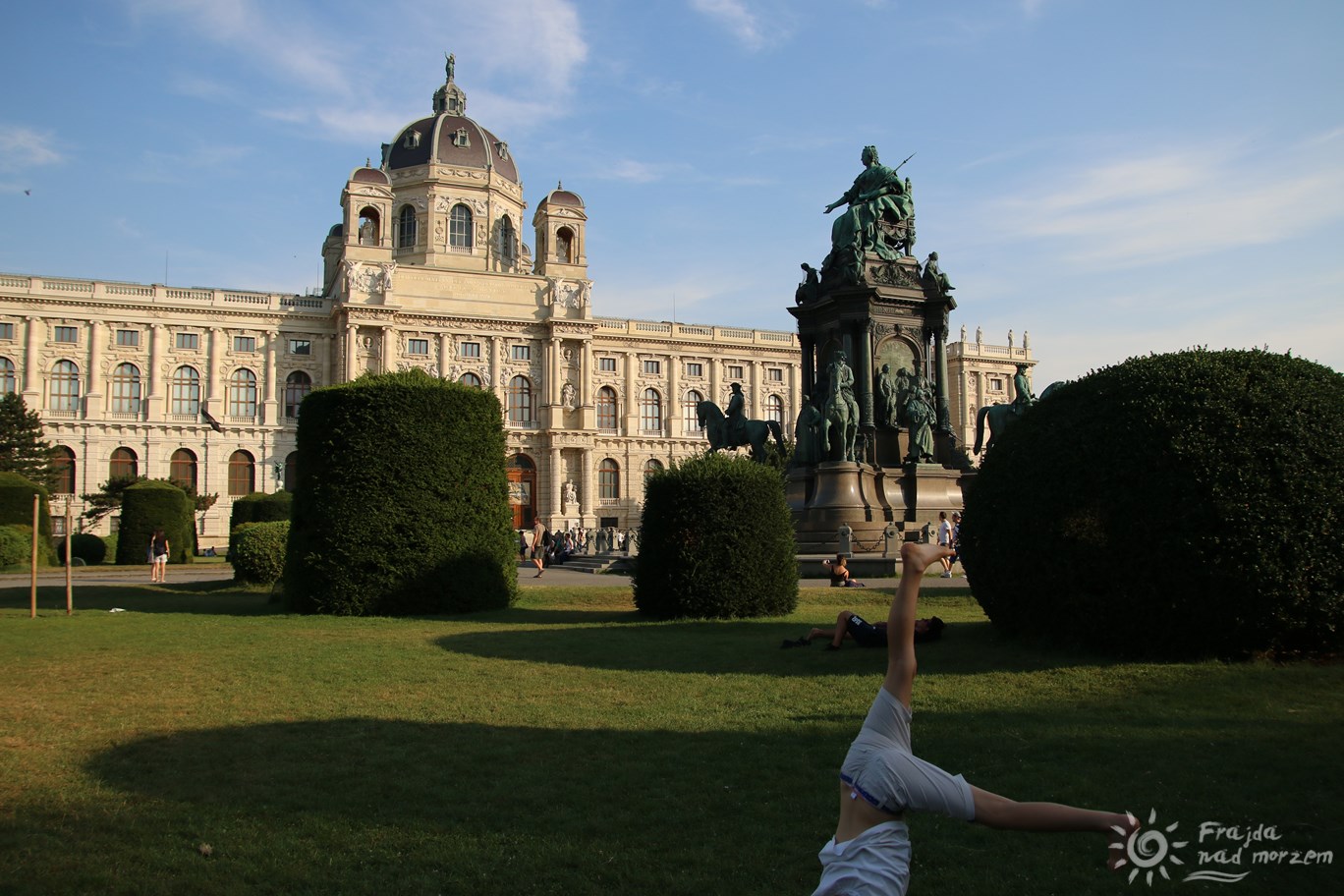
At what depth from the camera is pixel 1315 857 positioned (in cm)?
411

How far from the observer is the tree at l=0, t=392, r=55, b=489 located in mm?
49750

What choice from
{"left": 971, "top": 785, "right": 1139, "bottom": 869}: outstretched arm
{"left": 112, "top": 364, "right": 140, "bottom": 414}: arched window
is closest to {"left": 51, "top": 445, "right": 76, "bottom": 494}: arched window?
{"left": 112, "top": 364, "right": 140, "bottom": 414}: arched window

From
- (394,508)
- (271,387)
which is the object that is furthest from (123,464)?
(394,508)

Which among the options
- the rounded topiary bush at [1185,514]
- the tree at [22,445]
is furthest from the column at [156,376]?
the rounded topiary bush at [1185,514]

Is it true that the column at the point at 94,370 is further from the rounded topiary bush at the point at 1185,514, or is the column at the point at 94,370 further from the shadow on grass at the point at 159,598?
the rounded topiary bush at the point at 1185,514

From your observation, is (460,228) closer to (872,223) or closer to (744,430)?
(744,430)

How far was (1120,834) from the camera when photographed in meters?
2.72

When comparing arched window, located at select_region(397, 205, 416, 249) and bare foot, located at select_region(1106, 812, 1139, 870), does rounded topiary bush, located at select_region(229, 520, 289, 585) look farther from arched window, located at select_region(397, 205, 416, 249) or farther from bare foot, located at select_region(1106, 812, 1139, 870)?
arched window, located at select_region(397, 205, 416, 249)

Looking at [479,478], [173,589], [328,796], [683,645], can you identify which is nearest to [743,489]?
[683,645]

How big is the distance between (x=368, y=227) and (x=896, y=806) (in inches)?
2940

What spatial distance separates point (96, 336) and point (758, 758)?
225 feet

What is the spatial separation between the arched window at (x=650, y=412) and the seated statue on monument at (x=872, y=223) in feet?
175

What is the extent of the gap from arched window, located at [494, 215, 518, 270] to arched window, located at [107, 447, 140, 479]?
93.6 feet

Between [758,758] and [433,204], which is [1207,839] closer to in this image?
[758,758]
